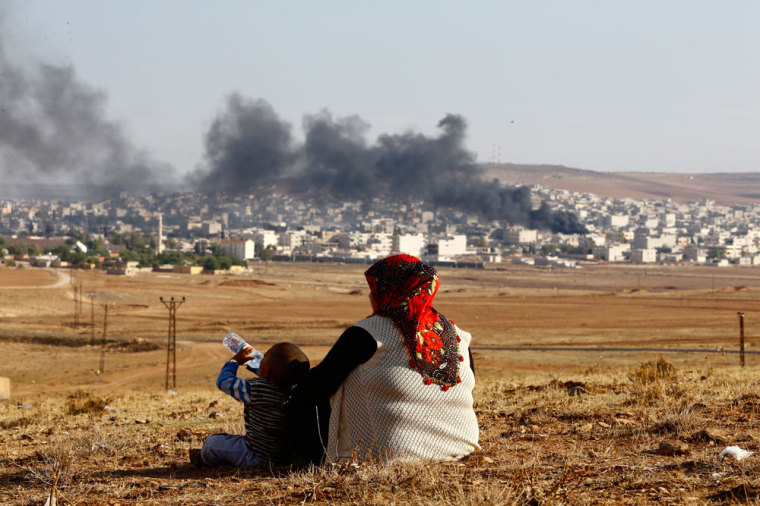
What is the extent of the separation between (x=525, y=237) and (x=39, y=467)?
14084 cm

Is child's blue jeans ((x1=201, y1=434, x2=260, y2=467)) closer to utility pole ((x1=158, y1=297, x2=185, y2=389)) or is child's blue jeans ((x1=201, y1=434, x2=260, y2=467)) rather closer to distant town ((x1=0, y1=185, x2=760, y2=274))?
utility pole ((x1=158, y1=297, x2=185, y2=389))

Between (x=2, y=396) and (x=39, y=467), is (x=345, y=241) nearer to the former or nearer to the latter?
(x=2, y=396)

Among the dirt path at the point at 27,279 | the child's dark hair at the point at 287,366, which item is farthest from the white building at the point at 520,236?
the child's dark hair at the point at 287,366

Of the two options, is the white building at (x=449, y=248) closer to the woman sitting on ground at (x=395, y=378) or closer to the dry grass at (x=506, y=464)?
the dry grass at (x=506, y=464)

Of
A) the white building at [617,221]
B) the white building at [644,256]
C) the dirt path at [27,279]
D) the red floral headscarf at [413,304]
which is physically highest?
the white building at [617,221]

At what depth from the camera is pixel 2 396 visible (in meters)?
15.2

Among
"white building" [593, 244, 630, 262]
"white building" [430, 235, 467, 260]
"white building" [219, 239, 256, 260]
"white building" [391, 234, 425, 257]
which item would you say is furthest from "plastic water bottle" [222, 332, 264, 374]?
"white building" [593, 244, 630, 262]

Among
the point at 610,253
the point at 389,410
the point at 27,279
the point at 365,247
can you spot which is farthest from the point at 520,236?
the point at 389,410

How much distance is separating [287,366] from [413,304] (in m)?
0.74

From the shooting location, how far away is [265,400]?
175 inches

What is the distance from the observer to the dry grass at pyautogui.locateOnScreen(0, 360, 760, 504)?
353 cm

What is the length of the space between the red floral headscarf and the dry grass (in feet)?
1.39

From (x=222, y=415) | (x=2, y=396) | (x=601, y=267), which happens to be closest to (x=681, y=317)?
(x=2, y=396)

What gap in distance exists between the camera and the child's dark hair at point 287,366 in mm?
4391
